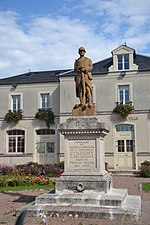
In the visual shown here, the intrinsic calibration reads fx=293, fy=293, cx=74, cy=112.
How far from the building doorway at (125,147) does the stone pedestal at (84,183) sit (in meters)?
14.0

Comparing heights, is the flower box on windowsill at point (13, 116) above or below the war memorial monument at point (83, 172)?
above

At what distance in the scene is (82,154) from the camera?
297 inches

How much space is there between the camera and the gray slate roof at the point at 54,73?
22922 millimetres

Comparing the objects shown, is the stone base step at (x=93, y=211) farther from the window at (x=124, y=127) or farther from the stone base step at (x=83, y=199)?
the window at (x=124, y=127)

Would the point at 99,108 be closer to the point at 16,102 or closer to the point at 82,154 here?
the point at 16,102

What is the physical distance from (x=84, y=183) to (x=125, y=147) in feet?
49.9

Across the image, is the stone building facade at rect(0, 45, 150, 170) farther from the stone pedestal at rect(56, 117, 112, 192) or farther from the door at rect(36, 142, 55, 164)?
the stone pedestal at rect(56, 117, 112, 192)

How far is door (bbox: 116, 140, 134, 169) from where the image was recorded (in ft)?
71.1

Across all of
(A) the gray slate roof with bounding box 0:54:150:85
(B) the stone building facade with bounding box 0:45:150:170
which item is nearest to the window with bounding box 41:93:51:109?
(B) the stone building facade with bounding box 0:45:150:170

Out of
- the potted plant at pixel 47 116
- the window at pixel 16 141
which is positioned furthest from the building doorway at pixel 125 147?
the window at pixel 16 141

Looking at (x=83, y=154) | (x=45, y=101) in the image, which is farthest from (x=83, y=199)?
(x=45, y=101)

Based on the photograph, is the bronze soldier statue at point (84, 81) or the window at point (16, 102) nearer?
the bronze soldier statue at point (84, 81)

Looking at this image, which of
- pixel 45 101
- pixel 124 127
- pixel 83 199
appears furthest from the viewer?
pixel 45 101

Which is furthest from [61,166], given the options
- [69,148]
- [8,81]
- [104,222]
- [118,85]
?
[104,222]
